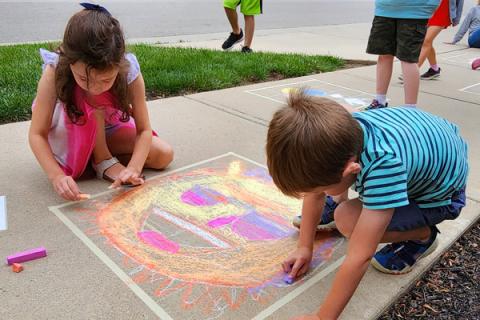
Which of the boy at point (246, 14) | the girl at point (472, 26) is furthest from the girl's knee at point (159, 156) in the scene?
the girl at point (472, 26)

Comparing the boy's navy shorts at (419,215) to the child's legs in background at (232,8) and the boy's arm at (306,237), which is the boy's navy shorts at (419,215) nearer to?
the boy's arm at (306,237)

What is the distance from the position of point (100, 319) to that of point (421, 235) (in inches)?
46.8

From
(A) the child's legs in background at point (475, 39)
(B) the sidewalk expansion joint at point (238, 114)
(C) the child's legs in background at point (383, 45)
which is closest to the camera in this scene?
(B) the sidewalk expansion joint at point (238, 114)

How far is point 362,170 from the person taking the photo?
143 cm

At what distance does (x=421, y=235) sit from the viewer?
183 cm

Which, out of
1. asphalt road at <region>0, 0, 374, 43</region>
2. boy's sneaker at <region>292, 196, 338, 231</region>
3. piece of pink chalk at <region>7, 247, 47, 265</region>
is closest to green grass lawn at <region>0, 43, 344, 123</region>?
piece of pink chalk at <region>7, 247, 47, 265</region>

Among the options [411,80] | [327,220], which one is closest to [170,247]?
[327,220]

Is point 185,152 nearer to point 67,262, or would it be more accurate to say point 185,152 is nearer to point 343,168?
point 67,262

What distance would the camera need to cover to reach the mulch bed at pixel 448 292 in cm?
172

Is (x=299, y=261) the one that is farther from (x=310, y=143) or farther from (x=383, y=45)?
(x=383, y=45)

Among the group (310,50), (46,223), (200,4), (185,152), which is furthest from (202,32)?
(46,223)

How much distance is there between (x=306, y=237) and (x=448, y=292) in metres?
0.59

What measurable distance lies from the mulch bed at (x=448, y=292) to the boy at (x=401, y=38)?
5.78ft

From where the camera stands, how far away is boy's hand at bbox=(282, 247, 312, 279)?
1.77 meters
